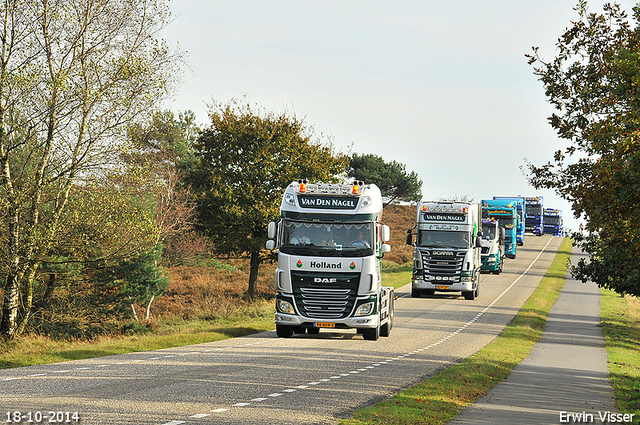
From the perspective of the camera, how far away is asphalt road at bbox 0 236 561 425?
995cm

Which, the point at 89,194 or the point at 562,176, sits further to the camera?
the point at 89,194

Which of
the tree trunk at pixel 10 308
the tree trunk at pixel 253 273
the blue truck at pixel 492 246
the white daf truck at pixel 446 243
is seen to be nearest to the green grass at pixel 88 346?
the tree trunk at pixel 10 308

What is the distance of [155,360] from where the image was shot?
16203 mm

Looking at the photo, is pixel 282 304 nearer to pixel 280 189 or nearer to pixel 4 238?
pixel 4 238

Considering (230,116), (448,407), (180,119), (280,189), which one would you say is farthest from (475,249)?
(180,119)

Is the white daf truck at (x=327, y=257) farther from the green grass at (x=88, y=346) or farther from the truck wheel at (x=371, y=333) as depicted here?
the green grass at (x=88, y=346)

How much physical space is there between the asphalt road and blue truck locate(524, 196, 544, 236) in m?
57.2

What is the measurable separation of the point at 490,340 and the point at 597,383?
7.92 m

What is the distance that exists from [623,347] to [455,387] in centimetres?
1456

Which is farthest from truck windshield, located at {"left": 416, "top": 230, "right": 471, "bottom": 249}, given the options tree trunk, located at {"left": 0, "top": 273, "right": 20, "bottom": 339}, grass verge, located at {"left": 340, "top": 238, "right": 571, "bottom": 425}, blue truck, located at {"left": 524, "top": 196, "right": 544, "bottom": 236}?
blue truck, located at {"left": 524, "top": 196, "right": 544, "bottom": 236}

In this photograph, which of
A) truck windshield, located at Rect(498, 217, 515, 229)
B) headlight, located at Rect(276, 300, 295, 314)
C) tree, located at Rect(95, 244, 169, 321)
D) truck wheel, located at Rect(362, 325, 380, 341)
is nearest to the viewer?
headlight, located at Rect(276, 300, 295, 314)

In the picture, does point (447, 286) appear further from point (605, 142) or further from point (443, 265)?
point (605, 142)

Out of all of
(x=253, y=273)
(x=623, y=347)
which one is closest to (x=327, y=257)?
(x=623, y=347)

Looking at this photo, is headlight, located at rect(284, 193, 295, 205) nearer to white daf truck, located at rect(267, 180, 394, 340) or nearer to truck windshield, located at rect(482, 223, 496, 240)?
white daf truck, located at rect(267, 180, 394, 340)
